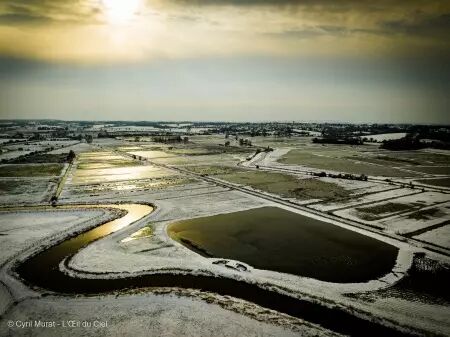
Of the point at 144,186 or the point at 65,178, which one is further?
the point at 65,178

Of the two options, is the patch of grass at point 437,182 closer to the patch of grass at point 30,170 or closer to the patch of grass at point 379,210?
the patch of grass at point 379,210

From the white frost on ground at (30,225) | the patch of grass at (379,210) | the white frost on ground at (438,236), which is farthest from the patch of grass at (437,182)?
the white frost on ground at (30,225)

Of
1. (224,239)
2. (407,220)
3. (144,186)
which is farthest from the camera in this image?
(144,186)

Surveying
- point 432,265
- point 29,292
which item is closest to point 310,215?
point 432,265

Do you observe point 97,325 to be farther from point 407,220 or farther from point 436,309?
point 407,220

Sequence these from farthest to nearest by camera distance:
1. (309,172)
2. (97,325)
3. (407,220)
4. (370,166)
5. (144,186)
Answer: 1. (370,166)
2. (309,172)
3. (144,186)
4. (407,220)
5. (97,325)
